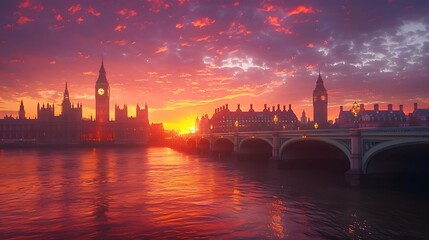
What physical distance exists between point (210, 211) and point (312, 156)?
3258 cm

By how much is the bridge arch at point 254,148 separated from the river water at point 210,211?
28305 millimetres

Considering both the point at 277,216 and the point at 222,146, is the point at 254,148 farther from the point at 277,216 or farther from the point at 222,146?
the point at 277,216

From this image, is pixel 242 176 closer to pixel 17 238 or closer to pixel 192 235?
pixel 192 235

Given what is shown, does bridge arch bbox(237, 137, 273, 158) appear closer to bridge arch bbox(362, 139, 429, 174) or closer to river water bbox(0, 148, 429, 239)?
river water bbox(0, 148, 429, 239)

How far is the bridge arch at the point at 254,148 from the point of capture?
214ft

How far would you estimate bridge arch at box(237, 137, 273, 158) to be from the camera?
2564 inches

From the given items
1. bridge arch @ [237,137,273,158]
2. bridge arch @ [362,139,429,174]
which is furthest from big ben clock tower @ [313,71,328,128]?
bridge arch @ [362,139,429,174]

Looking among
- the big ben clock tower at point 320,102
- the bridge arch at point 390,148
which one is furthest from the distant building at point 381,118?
the bridge arch at point 390,148

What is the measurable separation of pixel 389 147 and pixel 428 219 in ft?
21.4

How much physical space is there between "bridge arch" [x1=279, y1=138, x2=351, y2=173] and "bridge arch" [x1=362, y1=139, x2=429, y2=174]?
15.0 m

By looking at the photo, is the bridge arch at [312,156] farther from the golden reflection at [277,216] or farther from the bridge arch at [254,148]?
the golden reflection at [277,216]

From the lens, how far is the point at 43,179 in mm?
40312

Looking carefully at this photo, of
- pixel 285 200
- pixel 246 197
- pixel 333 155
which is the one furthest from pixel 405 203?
pixel 333 155

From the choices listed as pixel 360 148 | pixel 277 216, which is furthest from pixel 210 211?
pixel 360 148
